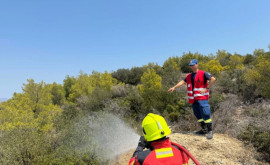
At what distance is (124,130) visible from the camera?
7602mm

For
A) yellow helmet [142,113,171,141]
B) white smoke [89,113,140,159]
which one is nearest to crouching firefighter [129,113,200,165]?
yellow helmet [142,113,171,141]

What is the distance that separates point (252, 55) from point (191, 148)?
119 feet

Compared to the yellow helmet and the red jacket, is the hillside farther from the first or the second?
the yellow helmet

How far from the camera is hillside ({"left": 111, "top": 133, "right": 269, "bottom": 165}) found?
4.08 metres

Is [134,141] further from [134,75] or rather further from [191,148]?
[134,75]

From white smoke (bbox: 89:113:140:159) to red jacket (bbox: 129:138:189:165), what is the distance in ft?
12.6

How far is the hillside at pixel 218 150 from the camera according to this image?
4082 mm

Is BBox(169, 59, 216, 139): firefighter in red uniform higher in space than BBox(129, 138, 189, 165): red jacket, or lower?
higher

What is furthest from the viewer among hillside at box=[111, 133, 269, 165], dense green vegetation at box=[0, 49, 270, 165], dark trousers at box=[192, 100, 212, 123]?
dense green vegetation at box=[0, 49, 270, 165]

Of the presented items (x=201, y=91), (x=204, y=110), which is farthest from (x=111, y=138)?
(x=201, y=91)

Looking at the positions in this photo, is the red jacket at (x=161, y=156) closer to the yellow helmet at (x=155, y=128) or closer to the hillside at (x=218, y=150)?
the yellow helmet at (x=155, y=128)

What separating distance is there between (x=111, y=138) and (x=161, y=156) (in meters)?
5.18

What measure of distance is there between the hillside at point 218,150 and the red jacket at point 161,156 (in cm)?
261

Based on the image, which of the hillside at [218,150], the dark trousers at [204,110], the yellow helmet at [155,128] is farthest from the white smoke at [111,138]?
the yellow helmet at [155,128]
